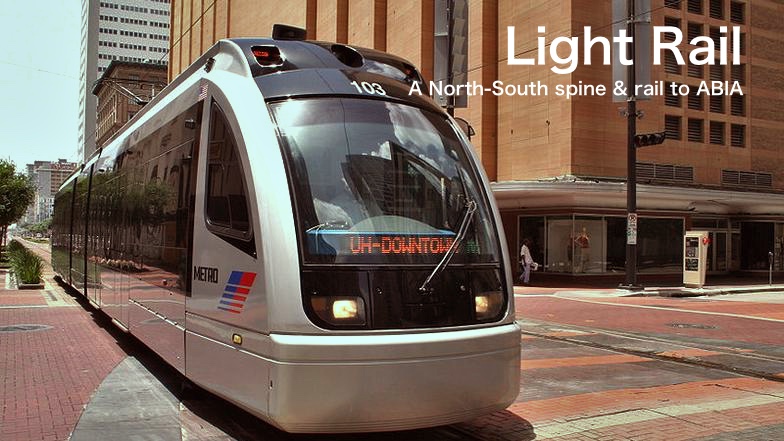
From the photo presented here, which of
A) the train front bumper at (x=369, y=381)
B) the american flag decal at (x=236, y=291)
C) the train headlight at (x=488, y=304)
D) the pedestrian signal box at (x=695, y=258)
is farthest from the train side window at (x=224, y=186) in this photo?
the pedestrian signal box at (x=695, y=258)

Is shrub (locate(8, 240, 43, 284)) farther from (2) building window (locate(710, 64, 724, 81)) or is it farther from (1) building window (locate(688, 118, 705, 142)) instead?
(2) building window (locate(710, 64, 724, 81))

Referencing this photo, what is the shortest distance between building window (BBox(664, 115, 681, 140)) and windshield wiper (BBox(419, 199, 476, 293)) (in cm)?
2706

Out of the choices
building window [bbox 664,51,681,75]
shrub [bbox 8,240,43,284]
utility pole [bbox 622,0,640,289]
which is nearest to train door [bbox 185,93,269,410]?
shrub [bbox 8,240,43,284]

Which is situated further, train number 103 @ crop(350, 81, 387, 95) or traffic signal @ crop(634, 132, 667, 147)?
traffic signal @ crop(634, 132, 667, 147)

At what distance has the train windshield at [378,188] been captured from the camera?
469 cm

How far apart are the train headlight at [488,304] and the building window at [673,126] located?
27.2 meters

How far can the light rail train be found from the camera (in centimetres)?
448

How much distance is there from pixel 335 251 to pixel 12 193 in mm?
38175

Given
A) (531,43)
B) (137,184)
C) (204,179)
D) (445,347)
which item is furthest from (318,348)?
(531,43)

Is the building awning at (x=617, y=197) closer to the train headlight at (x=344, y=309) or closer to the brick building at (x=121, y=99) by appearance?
the train headlight at (x=344, y=309)

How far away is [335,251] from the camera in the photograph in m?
4.59

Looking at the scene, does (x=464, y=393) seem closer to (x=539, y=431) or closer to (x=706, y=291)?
(x=539, y=431)

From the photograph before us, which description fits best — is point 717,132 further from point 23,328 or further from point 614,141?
point 23,328

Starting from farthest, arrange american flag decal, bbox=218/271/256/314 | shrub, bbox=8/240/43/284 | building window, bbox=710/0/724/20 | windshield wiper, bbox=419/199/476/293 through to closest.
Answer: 1. building window, bbox=710/0/724/20
2. shrub, bbox=8/240/43/284
3. american flag decal, bbox=218/271/256/314
4. windshield wiper, bbox=419/199/476/293
